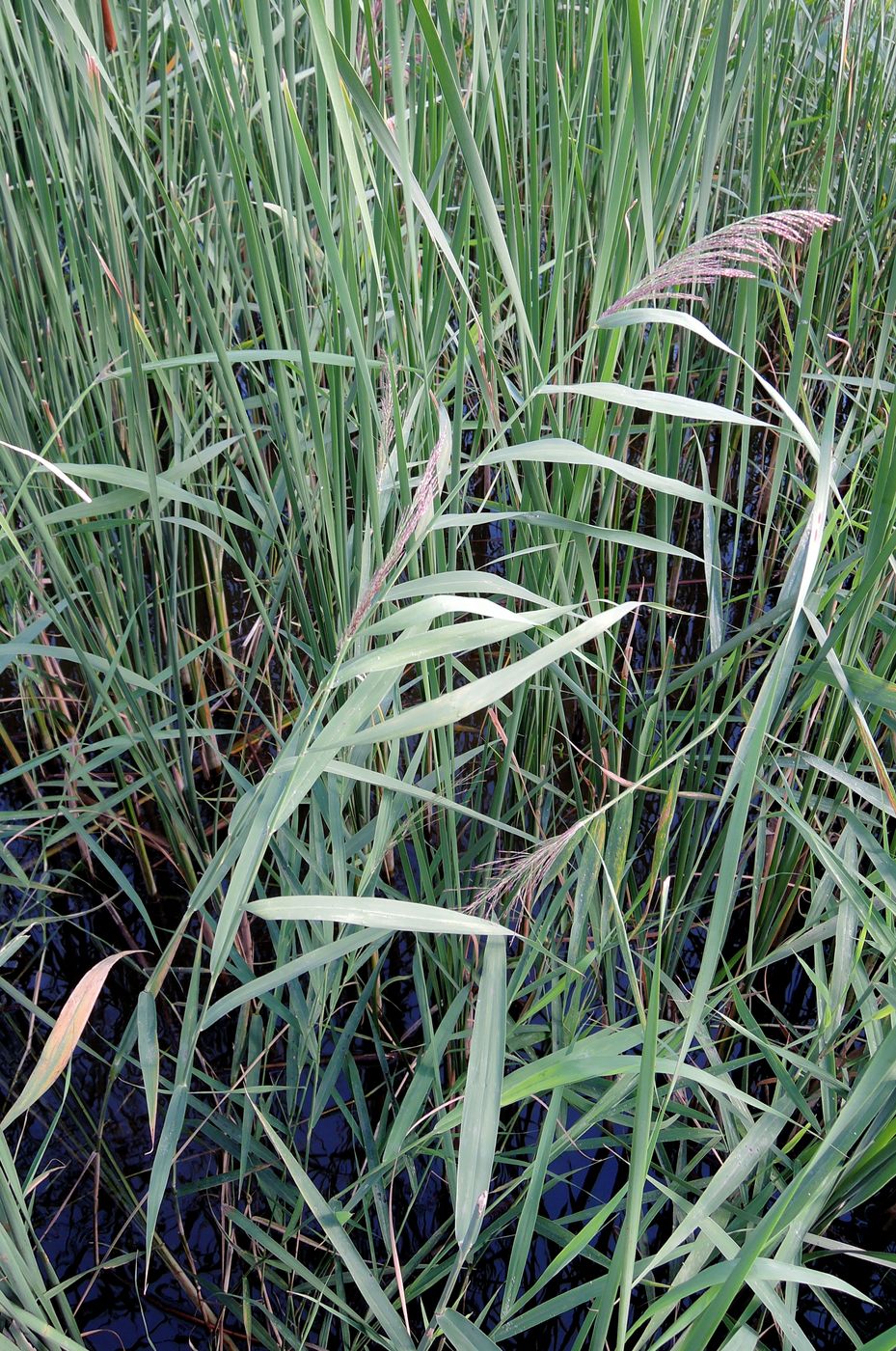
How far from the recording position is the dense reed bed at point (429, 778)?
59cm

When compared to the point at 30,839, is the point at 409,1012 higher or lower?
lower

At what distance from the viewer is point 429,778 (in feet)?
2.92

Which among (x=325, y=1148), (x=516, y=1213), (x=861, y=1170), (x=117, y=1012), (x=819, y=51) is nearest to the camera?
(x=861, y=1170)

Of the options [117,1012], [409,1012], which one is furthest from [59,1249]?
[409,1012]

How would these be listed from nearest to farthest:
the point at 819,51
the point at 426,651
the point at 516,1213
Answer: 1. the point at 426,651
2. the point at 516,1213
3. the point at 819,51

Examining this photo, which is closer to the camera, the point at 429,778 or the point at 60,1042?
the point at 60,1042

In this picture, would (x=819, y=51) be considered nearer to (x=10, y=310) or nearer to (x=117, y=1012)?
(x=10, y=310)

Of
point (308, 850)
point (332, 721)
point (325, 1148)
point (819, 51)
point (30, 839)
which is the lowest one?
point (325, 1148)

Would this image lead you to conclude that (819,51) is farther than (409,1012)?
Yes

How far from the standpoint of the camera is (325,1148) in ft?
3.17

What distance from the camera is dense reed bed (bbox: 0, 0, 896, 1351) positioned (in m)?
0.59

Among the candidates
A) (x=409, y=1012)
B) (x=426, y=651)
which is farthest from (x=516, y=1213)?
(x=426, y=651)

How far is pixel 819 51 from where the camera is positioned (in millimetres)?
1752

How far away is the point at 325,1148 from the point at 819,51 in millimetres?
1974
